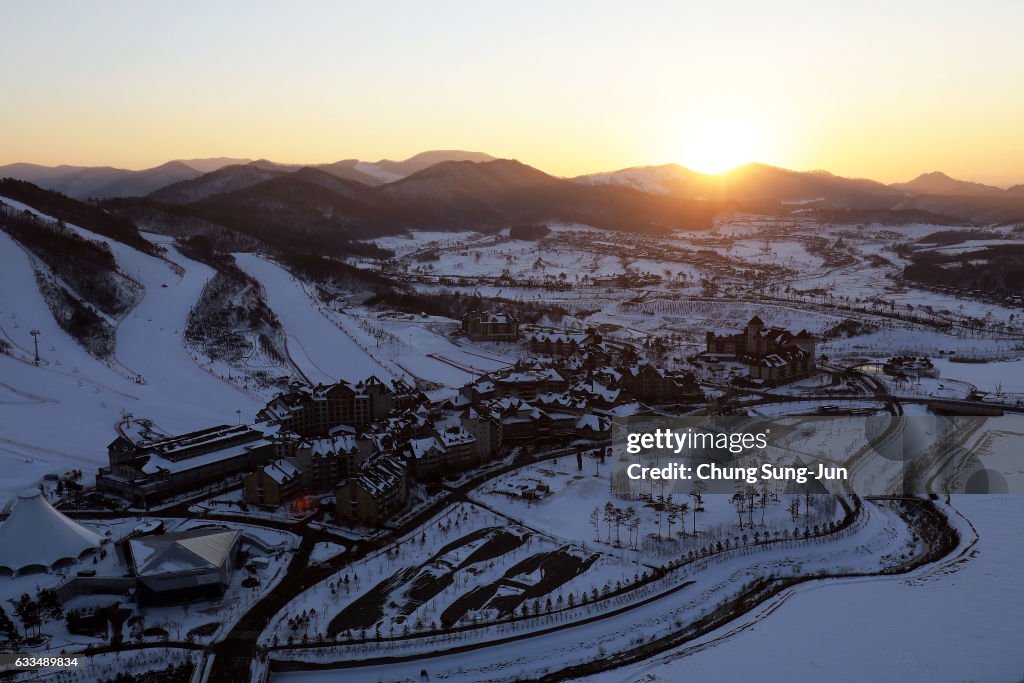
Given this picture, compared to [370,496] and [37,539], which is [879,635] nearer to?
[370,496]

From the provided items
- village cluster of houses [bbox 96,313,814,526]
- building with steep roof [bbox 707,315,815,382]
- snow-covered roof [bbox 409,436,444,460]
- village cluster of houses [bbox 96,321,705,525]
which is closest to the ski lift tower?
village cluster of houses [bbox 96,321,705,525]

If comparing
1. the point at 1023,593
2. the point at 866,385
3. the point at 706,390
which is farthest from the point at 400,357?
the point at 1023,593

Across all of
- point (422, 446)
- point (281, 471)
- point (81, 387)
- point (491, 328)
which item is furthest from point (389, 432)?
point (491, 328)

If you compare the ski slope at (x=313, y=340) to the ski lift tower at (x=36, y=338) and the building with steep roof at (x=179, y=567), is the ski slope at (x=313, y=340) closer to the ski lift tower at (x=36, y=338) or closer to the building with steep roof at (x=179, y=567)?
the ski lift tower at (x=36, y=338)

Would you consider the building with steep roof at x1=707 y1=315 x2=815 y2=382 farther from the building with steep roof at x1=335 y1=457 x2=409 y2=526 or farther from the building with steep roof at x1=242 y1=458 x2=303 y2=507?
the building with steep roof at x1=242 y1=458 x2=303 y2=507

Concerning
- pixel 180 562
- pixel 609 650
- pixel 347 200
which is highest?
pixel 347 200

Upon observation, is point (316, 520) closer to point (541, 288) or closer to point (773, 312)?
point (773, 312)
